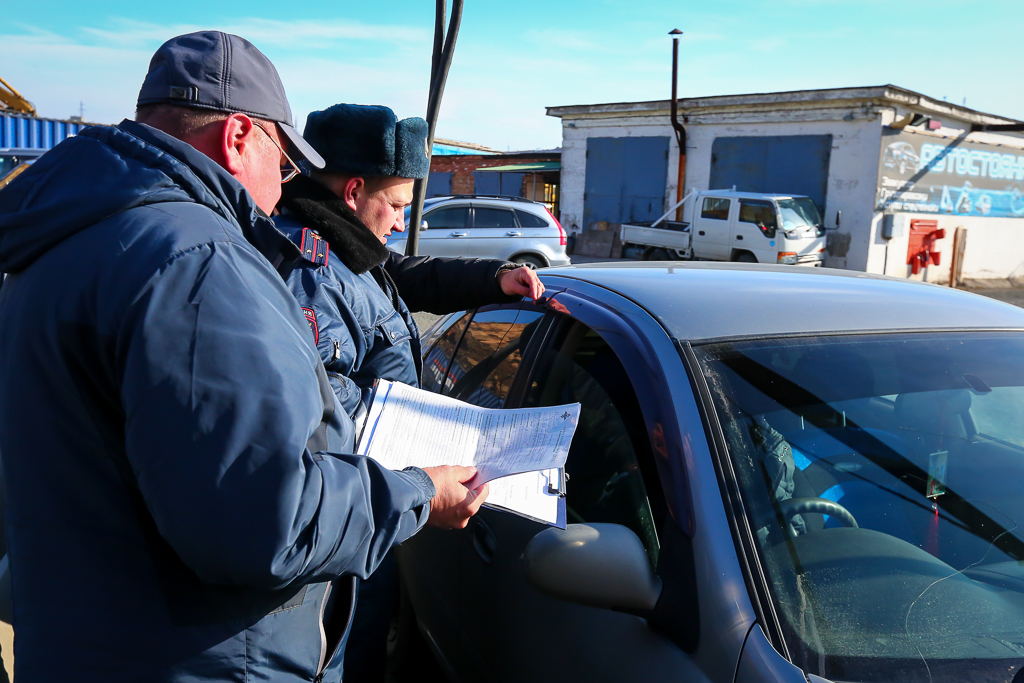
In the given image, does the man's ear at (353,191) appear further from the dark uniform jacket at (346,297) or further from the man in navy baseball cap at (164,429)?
the man in navy baseball cap at (164,429)

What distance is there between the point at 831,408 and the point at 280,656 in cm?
122

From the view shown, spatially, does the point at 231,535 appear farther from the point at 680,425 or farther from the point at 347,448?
the point at 680,425

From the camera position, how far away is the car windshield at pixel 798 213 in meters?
14.7

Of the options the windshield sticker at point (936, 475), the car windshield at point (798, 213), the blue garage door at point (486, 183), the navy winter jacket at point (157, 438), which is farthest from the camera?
the blue garage door at point (486, 183)

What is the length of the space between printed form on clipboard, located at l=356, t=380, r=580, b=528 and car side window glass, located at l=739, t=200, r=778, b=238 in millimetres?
14237

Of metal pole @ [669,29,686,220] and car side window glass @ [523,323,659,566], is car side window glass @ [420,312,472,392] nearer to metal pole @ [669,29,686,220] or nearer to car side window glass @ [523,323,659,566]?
car side window glass @ [523,323,659,566]

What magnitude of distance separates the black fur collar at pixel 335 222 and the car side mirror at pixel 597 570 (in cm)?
89

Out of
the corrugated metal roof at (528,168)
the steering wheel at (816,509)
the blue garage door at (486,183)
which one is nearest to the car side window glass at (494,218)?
the corrugated metal roof at (528,168)

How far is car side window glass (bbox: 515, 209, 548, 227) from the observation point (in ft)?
42.7

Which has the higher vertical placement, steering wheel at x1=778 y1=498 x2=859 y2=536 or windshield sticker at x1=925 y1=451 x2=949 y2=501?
windshield sticker at x1=925 y1=451 x2=949 y2=501

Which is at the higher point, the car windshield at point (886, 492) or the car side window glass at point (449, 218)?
the car side window glass at point (449, 218)

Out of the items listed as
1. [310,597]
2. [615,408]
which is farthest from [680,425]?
[310,597]

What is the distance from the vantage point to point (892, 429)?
5.41ft

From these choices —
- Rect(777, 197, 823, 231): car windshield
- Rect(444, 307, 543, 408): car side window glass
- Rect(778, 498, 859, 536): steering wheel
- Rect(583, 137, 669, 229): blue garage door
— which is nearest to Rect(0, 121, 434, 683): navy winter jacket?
Rect(778, 498, 859, 536): steering wheel
